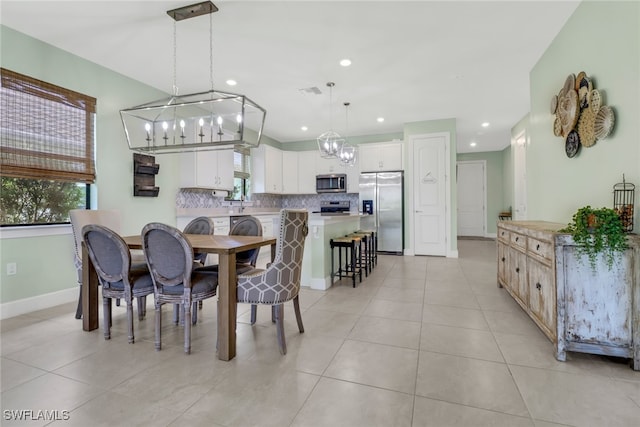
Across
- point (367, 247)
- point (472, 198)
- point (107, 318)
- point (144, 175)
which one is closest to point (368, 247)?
point (367, 247)

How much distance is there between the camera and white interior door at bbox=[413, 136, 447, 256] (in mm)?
6191

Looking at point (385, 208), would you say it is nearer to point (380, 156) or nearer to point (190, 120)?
point (380, 156)

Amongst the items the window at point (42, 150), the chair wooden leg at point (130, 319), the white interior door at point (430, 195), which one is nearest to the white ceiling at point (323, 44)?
the window at point (42, 150)

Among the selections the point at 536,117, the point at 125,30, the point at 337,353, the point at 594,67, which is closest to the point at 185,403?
the point at 337,353

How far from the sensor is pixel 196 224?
3.45 meters

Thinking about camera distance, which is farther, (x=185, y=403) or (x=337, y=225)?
(x=337, y=225)

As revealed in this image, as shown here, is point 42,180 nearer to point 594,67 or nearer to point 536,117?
point 594,67

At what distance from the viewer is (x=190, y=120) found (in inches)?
133

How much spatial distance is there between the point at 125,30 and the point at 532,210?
5054 millimetres

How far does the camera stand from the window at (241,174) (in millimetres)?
6641

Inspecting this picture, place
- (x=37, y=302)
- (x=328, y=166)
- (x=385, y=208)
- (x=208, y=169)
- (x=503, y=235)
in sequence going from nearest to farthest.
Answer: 1. (x=37, y=302)
2. (x=503, y=235)
3. (x=208, y=169)
4. (x=385, y=208)
5. (x=328, y=166)

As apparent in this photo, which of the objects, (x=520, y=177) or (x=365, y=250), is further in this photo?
(x=520, y=177)

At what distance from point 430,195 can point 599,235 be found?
4.48m

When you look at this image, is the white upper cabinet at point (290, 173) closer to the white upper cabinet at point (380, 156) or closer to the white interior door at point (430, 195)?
the white upper cabinet at point (380, 156)
